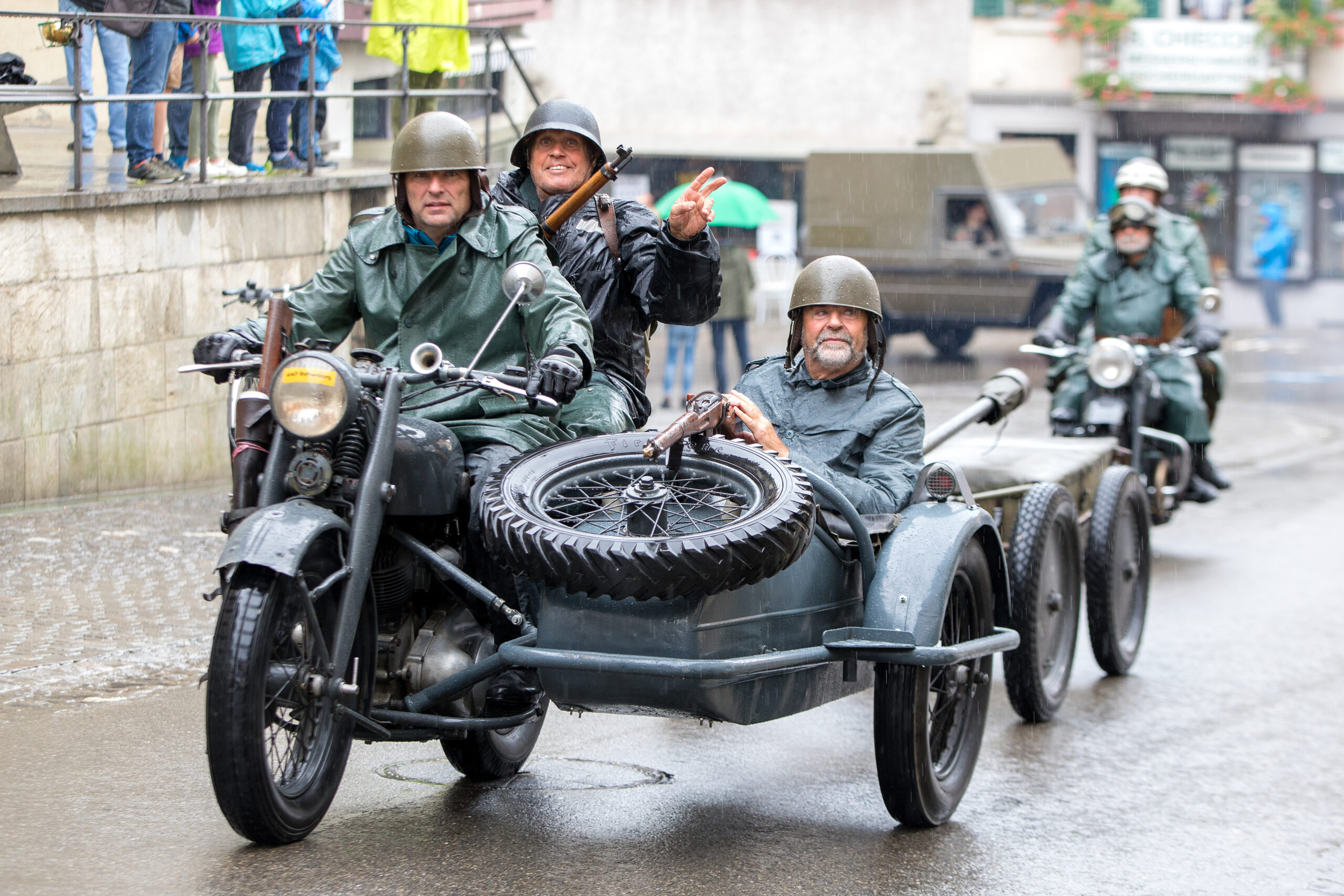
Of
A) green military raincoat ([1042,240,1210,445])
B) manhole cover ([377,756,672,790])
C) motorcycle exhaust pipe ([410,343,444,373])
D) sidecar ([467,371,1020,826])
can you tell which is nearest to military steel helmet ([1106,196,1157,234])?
green military raincoat ([1042,240,1210,445])

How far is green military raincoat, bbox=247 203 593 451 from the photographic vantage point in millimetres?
5012

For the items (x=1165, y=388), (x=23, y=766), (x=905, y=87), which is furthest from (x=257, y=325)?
(x=905, y=87)

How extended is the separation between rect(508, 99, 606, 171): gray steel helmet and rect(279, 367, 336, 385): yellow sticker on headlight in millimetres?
1811

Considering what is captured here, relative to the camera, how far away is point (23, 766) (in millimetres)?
5121

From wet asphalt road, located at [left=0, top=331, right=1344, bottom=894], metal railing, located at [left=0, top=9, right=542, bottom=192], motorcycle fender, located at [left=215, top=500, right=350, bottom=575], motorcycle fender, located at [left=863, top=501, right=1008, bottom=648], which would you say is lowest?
wet asphalt road, located at [left=0, top=331, right=1344, bottom=894]

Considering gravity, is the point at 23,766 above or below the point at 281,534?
below

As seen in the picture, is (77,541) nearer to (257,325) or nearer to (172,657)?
(172,657)

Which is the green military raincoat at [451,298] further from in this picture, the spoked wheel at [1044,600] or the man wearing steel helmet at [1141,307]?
the man wearing steel helmet at [1141,307]

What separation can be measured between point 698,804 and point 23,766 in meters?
1.98

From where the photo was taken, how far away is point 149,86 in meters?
10.1

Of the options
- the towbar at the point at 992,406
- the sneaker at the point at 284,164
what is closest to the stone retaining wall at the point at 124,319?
the sneaker at the point at 284,164

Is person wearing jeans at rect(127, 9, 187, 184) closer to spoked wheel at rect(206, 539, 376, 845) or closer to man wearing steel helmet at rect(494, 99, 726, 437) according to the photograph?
man wearing steel helmet at rect(494, 99, 726, 437)

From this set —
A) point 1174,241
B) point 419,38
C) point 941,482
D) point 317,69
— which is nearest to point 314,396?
point 941,482

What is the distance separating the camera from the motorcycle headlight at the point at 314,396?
4199 millimetres
